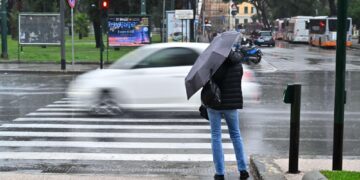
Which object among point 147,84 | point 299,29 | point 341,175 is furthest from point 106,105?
point 299,29

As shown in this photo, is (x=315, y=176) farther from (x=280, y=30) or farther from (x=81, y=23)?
(x=280, y=30)

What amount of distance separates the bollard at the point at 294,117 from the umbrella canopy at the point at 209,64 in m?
0.95

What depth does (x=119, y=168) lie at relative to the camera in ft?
25.3

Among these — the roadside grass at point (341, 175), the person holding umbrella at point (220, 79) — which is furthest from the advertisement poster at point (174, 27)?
the roadside grass at point (341, 175)

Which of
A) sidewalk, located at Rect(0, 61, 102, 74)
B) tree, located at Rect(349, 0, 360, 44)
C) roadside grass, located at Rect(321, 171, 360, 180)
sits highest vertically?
tree, located at Rect(349, 0, 360, 44)

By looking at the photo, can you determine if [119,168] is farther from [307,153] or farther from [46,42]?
[46,42]

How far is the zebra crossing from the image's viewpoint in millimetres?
8508

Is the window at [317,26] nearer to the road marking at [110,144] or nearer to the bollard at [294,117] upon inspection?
the road marking at [110,144]

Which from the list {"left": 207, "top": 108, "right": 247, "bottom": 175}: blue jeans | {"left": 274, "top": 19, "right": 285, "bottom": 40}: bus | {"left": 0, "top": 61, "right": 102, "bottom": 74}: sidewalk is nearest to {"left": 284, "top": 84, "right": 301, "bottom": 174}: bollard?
{"left": 207, "top": 108, "right": 247, "bottom": 175}: blue jeans

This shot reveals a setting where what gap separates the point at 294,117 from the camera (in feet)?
21.7

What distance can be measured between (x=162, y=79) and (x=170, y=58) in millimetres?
539

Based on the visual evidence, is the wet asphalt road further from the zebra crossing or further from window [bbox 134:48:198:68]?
window [bbox 134:48:198:68]

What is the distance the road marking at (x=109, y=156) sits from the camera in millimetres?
8273

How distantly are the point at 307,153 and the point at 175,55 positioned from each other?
15.9 feet
